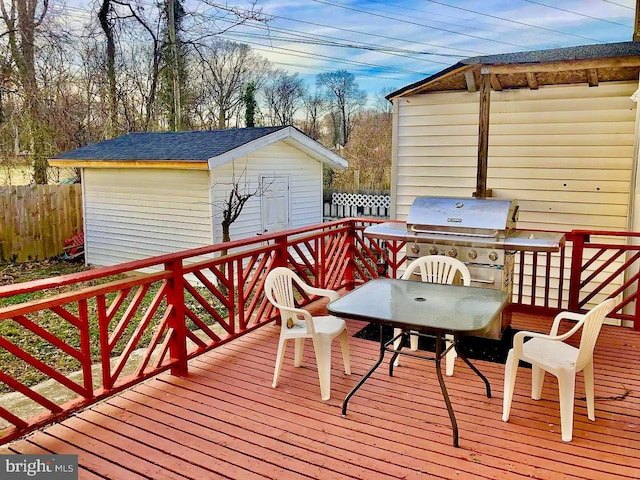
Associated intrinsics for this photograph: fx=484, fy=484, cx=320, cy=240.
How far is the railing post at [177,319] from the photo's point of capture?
10.7ft

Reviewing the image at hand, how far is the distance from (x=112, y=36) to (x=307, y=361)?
45.4ft

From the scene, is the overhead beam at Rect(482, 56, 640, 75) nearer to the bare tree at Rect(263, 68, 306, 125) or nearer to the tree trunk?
the tree trunk

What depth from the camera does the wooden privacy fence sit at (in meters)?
9.23

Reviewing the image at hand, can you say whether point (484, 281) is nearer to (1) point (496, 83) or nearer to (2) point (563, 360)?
(2) point (563, 360)

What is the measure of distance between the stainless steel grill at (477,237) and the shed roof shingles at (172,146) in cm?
480

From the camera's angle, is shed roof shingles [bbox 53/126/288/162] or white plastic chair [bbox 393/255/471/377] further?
shed roof shingles [bbox 53/126/288/162]

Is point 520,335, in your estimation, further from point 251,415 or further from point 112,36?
point 112,36

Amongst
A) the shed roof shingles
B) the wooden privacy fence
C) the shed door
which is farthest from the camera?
the shed door

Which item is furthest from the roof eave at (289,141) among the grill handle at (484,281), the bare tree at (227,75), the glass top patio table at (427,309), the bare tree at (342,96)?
the bare tree at (227,75)

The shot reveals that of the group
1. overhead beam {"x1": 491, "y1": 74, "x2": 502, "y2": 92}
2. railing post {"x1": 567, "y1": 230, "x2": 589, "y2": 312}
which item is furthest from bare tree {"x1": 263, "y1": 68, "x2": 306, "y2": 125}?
railing post {"x1": 567, "y1": 230, "x2": 589, "y2": 312}

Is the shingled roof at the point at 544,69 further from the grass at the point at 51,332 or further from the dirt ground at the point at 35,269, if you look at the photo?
the dirt ground at the point at 35,269

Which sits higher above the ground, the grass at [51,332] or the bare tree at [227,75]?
the bare tree at [227,75]

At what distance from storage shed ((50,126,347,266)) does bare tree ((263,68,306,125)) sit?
801cm

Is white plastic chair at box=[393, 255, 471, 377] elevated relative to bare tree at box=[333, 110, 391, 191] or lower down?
lower down
